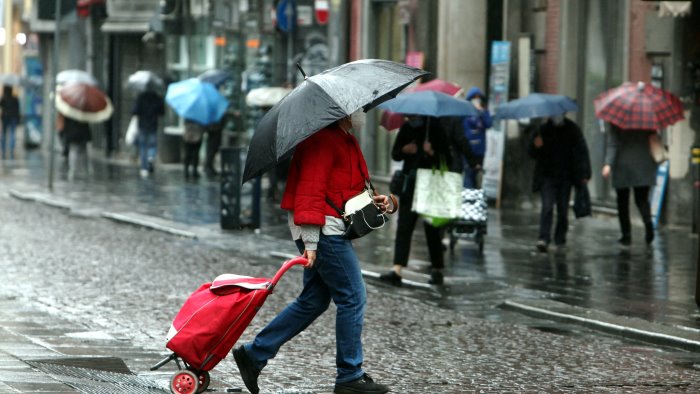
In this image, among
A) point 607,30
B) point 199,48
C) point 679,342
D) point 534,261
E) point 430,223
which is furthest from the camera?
point 199,48

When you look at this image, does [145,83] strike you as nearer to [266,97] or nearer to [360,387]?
[266,97]

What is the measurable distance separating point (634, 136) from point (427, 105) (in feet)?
15.4

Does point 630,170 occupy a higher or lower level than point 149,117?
higher

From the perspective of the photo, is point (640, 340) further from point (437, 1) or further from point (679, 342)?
point (437, 1)

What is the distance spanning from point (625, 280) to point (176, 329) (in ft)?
24.9

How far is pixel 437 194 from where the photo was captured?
14.4m

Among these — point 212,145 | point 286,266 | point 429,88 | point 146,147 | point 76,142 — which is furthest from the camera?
point 146,147

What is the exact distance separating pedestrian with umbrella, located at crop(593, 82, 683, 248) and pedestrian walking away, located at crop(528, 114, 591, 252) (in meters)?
0.34

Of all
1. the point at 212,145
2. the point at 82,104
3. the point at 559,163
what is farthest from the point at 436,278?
the point at 82,104

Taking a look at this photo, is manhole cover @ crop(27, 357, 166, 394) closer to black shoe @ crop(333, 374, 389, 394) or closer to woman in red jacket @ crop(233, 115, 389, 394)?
woman in red jacket @ crop(233, 115, 389, 394)

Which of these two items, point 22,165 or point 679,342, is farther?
point 22,165

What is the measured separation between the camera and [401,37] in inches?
1089

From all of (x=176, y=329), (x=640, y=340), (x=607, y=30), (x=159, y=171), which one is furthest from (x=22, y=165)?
(x=176, y=329)

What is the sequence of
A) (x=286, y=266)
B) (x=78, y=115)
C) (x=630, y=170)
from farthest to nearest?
(x=78, y=115) < (x=630, y=170) < (x=286, y=266)
